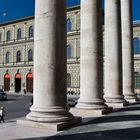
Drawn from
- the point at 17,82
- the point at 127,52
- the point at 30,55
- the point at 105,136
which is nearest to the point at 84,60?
the point at 105,136

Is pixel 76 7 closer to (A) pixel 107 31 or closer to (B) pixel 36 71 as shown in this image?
(A) pixel 107 31

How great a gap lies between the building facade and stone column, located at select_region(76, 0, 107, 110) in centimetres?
4358

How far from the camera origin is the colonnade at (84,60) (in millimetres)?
10844

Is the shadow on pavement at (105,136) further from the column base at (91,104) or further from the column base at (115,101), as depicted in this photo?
the column base at (115,101)

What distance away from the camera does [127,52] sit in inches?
945

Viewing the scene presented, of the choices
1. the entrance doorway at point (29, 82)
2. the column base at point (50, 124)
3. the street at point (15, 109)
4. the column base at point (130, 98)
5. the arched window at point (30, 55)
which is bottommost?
the street at point (15, 109)

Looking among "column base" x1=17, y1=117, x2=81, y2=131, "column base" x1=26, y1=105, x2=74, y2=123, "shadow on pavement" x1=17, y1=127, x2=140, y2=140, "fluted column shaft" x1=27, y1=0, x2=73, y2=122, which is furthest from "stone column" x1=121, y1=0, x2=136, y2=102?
"column base" x1=26, y1=105, x2=74, y2=123

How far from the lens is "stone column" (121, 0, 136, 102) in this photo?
23656 millimetres

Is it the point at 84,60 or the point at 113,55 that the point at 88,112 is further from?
the point at 113,55

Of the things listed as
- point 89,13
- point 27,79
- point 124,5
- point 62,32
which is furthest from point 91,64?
point 27,79

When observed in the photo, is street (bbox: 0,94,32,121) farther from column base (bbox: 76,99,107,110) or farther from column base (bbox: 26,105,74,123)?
column base (bbox: 26,105,74,123)

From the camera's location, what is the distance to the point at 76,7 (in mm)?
61156

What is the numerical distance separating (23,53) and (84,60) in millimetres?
55857

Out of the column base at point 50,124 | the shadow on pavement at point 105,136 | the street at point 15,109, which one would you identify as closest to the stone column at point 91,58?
the column base at point 50,124
